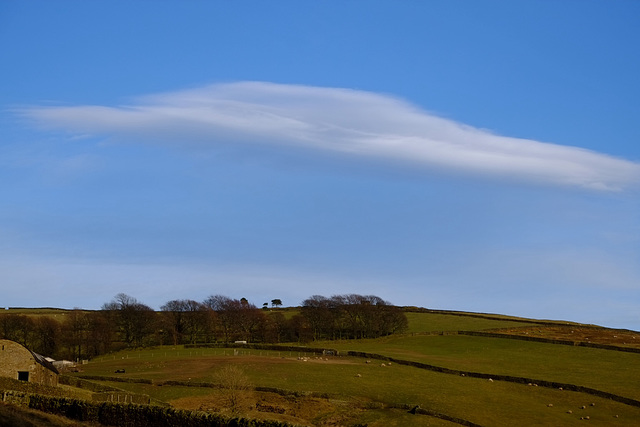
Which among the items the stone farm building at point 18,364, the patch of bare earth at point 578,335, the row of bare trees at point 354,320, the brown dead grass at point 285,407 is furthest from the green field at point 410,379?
the row of bare trees at point 354,320

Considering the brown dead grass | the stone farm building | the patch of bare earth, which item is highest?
the patch of bare earth

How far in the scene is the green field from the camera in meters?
71.7

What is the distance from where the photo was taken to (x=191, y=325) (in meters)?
147

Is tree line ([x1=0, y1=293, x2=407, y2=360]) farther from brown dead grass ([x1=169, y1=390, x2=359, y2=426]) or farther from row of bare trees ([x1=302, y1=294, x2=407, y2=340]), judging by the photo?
brown dead grass ([x1=169, y1=390, x2=359, y2=426])

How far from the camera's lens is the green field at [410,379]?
2822 inches

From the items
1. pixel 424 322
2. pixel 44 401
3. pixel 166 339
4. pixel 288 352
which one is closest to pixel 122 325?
pixel 166 339

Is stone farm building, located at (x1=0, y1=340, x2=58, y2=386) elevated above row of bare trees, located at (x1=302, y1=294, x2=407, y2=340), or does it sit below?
below

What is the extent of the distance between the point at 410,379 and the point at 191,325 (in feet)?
218

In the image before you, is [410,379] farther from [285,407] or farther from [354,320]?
[354,320]

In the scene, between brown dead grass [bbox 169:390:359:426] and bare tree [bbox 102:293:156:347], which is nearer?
brown dead grass [bbox 169:390:359:426]

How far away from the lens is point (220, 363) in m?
102

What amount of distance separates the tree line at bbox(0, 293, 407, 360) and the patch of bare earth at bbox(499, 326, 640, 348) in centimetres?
2360

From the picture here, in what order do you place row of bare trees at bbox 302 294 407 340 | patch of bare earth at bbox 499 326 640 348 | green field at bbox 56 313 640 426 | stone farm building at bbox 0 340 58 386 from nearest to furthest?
1. stone farm building at bbox 0 340 58 386
2. green field at bbox 56 313 640 426
3. patch of bare earth at bbox 499 326 640 348
4. row of bare trees at bbox 302 294 407 340

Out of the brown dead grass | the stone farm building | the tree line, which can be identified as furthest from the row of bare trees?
the stone farm building
